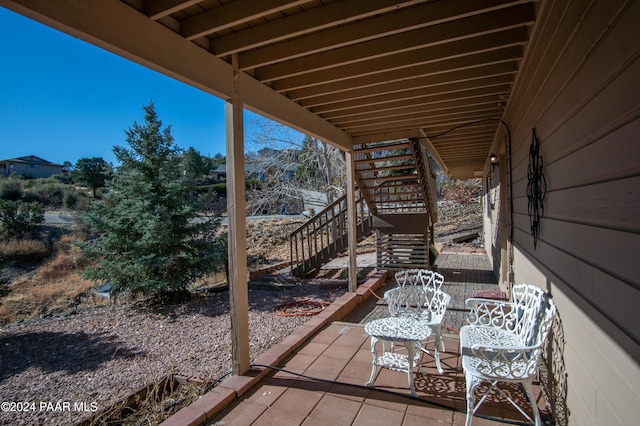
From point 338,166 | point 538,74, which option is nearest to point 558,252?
point 538,74

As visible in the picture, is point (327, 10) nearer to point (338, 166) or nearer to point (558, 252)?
point (558, 252)

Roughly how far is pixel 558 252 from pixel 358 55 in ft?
5.91

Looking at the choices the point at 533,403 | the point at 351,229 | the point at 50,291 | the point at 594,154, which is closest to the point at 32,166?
the point at 50,291

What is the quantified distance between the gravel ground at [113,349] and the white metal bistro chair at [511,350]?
2002 millimetres

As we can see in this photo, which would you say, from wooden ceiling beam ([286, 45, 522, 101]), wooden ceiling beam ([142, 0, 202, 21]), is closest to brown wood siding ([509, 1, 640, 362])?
wooden ceiling beam ([286, 45, 522, 101])

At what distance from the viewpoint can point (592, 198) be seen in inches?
49.7

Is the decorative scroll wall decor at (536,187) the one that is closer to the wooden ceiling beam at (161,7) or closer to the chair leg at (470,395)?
the chair leg at (470,395)

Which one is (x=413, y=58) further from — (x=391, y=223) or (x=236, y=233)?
(x=391, y=223)

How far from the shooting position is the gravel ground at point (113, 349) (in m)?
2.69

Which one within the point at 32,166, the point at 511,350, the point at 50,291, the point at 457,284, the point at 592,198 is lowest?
the point at 50,291

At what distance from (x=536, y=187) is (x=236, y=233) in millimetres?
2101

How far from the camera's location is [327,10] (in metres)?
1.94

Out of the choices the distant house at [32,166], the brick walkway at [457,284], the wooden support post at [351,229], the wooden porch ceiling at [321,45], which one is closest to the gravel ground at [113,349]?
the wooden support post at [351,229]

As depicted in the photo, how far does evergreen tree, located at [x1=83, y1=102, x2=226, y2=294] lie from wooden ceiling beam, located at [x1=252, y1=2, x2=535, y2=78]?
3.55m
